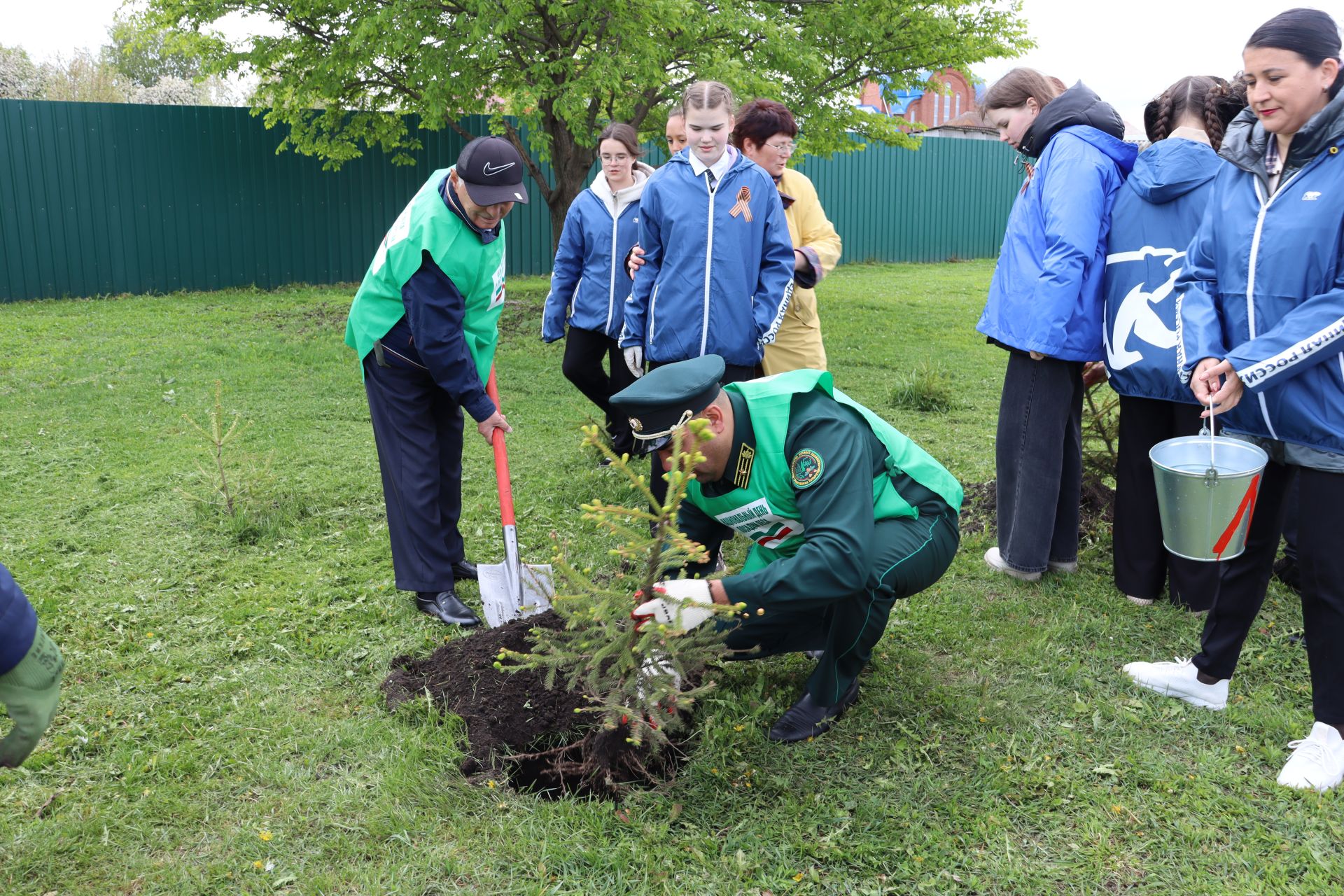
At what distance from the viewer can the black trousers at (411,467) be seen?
12.5 ft

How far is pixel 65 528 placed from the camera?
4.76 metres

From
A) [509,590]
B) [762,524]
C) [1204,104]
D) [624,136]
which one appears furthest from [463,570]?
[1204,104]

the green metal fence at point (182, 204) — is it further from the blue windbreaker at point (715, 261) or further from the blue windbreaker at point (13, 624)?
the blue windbreaker at point (13, 624)

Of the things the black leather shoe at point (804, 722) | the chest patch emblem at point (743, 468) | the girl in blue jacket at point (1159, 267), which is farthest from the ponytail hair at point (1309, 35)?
the black leather shoe at point (804, 722)

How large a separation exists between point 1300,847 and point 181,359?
27.7 feet

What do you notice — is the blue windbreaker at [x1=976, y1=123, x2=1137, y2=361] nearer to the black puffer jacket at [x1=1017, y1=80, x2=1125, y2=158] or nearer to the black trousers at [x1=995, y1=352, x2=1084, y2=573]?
the black puffer jacket at [x1=1017, y1=80, x2=1125, y2=158]

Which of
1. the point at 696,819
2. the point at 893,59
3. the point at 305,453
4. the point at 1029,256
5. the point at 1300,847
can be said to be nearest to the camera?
the point at 1300,847

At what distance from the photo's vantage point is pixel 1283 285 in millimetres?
2666

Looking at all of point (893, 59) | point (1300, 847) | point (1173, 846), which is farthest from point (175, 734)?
point (893, 59)

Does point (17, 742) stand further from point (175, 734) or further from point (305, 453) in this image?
point (305, 453)

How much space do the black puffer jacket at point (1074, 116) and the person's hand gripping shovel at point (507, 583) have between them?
2294 millimetres

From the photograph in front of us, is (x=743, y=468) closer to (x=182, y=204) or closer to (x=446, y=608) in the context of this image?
(x=446, y=608)

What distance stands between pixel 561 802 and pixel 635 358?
2154 millimetres

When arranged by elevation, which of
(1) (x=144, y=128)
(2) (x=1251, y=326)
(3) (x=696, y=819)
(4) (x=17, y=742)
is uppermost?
(1) (x=144, y=128)
